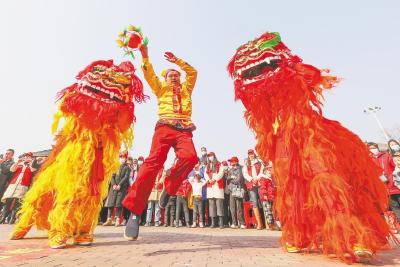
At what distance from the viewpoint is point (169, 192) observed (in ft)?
12.1

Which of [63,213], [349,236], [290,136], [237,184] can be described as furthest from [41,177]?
[237,184]

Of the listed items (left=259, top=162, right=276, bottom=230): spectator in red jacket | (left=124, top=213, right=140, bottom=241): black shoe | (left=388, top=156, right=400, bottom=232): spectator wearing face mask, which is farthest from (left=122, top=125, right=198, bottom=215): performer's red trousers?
(left=388, top=156, right=400, bottom=232): spectator wearing face mask

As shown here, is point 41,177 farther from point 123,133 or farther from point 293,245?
point 293,245

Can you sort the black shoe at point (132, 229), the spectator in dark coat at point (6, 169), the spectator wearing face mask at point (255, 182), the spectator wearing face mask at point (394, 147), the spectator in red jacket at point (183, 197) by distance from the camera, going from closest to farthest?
the black shoe at point (132, 229), the spectator wearing face mask at point (394, 147), the spectator wearing face mask at point (255, 182), the spectator in red jacket at point (183, 197), the spectator in dark coat at point (6, 169)

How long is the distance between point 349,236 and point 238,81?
1910mm

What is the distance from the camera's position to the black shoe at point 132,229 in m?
3.32

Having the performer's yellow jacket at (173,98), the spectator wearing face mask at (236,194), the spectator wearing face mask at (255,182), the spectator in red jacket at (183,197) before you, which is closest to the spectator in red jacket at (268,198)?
the spectator wearing face mask at (255,182)

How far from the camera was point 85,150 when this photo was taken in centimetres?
380

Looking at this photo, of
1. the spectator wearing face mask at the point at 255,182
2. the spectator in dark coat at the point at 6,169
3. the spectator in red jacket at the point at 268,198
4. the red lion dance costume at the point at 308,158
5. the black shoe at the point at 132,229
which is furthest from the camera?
the spectator in dark coat at the point at 6,169

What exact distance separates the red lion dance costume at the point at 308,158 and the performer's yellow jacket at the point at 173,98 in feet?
2.94

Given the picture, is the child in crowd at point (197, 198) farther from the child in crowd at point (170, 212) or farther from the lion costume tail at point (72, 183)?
the lion costume tail at point (72, 183)

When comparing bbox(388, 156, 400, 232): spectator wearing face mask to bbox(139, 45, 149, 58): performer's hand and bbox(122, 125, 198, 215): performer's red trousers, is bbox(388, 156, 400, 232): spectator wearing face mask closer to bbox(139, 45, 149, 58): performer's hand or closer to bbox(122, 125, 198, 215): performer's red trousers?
bbox(122, 125, 198, 215): performer's red trousers

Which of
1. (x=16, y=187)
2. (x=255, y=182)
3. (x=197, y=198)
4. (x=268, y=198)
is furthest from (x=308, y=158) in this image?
(x=16, y=187)

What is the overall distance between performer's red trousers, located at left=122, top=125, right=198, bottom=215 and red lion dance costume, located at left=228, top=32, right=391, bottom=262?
0.86 m
